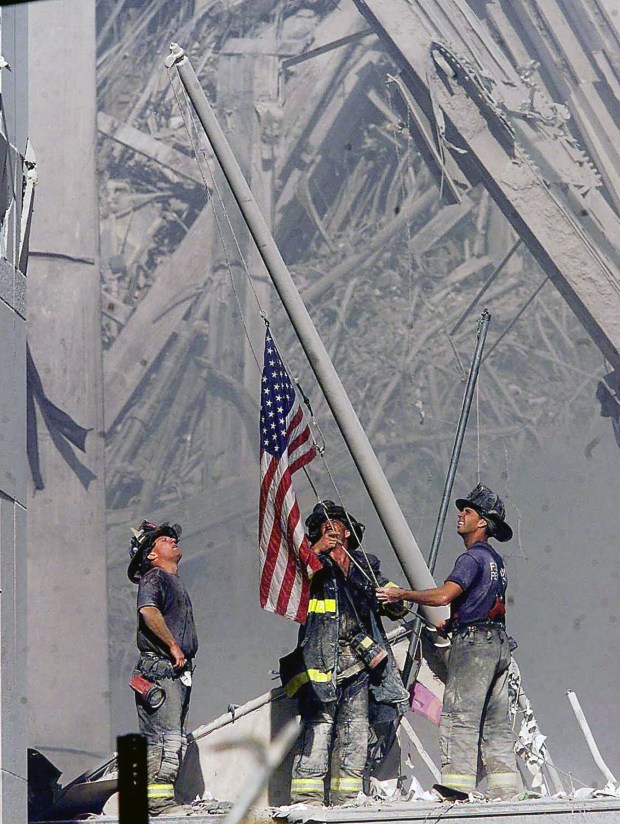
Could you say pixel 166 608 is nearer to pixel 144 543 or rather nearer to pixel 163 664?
pixel 163 664

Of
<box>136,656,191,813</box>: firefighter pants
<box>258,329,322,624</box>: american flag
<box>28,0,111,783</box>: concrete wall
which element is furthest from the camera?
<box>28,0,111,783</box>: concrete wall

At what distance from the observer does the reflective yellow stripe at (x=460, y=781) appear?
835cm

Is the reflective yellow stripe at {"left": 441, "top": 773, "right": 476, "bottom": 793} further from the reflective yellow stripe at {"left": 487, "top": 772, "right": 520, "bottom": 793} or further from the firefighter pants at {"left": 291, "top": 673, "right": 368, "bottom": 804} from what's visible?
the firefighter pants at {"left": 291, "top": 673, "right": 368, "bottom": 804}

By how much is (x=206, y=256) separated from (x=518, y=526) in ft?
16.0

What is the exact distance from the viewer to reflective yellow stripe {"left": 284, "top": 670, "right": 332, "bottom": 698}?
852 centimetres

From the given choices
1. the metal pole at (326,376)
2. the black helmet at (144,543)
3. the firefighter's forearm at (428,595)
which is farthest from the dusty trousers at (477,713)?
the black helmet at (144,543)

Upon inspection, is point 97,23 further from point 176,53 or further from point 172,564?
point 172,564

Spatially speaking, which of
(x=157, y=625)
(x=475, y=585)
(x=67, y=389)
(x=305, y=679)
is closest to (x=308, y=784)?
(x=305, y=679)

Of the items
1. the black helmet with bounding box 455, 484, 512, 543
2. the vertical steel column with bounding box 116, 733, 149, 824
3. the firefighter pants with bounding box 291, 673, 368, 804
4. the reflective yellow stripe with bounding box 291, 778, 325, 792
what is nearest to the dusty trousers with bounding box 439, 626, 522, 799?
the firefighter pants with bounding box 291, 673, 368, 804

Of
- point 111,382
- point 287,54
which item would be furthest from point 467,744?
point 287,54

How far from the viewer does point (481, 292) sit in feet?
53.2

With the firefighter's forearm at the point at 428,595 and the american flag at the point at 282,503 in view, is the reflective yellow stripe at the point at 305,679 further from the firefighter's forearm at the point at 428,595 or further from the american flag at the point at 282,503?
the firefighter's forearm at the point at 428,595

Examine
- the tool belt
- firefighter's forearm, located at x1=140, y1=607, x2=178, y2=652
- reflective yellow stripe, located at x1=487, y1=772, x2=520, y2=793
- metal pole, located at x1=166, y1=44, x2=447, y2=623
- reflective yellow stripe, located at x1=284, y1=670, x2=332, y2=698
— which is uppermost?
metal pole, located at x1=166, y1=44, x2=447, y2=623

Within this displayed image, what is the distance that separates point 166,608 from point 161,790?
1.08 meters
